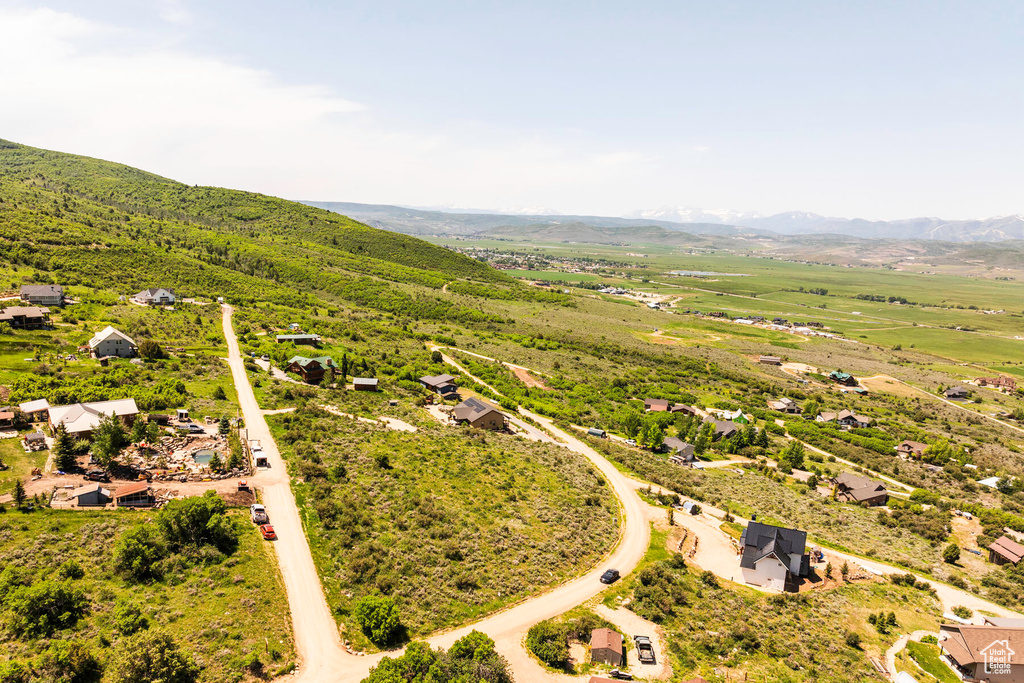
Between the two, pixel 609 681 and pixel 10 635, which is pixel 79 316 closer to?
pixel 10 635

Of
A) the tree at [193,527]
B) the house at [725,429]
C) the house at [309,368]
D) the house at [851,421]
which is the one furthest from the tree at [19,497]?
the house at [851,421]

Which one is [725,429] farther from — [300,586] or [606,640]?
[300,586]

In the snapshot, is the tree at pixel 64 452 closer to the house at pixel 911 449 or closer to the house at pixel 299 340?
the house at pixel 299 340

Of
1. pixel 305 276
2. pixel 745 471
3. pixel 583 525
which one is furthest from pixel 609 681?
pixel 305 276

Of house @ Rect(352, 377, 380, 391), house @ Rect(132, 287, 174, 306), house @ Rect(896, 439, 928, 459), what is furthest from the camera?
house @ Rect(132, 287, 174, 306)

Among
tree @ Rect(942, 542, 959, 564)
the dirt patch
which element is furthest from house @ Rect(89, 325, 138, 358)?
tree @ Rect(942, 542, 959, 564)

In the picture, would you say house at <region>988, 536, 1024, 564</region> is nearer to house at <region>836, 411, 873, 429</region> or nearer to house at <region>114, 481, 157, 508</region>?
house at <region>836, 411, 873, 429</region>
